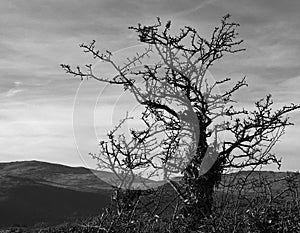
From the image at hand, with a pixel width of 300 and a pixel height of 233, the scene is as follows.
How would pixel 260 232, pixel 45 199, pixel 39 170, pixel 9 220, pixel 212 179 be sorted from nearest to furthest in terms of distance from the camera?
pixel 260 232 → pixel 212 179 → pixel 9 220 → pixel 45 199 → pixel 39 170

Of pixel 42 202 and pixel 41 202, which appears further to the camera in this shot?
pixel 42 202

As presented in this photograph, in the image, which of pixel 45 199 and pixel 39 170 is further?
pixel 39 170

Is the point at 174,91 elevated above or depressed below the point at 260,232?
above

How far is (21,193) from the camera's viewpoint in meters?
61.7

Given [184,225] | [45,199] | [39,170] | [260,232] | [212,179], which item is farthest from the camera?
[39,170]

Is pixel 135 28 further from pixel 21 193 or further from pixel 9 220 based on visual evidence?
pixel 21 193

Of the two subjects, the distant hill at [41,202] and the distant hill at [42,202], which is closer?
the distant hill at [42,202]

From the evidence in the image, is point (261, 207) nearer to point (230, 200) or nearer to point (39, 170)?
point (230, 200)

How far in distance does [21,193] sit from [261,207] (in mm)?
56897

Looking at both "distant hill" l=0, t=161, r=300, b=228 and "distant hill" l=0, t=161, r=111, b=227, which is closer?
"distant hill" l=0, t=161, r=300, b=228

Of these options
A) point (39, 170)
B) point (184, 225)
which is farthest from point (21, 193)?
point (184, 225)

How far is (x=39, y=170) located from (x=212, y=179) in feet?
311

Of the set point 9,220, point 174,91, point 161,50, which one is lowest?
point 9,220

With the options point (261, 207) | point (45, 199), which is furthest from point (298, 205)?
point (45, 199)
